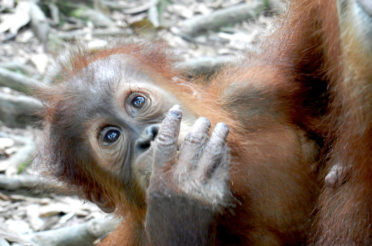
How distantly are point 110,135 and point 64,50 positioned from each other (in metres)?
1.14

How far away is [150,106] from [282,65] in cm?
86

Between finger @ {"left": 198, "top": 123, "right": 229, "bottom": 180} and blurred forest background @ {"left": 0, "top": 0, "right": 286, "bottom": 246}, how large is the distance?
1.26m

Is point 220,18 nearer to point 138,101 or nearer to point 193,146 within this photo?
point 138,101

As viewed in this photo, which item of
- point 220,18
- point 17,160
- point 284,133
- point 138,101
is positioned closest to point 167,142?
point 138,101

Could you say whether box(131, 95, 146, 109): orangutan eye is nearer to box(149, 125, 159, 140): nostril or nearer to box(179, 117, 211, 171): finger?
box(149, 125, 159, 140): nostril

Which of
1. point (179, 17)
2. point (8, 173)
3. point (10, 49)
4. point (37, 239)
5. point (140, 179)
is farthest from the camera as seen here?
point (179, 17)

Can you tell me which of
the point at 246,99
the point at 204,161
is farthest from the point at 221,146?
the point at 246,99

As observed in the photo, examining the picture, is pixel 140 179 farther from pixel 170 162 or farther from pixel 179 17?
pixel 179 17

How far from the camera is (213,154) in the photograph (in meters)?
2.51

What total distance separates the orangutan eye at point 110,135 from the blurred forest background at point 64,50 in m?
0.62

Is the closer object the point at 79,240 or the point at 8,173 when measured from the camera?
the point at 79,240

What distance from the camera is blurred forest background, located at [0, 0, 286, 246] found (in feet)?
13.5

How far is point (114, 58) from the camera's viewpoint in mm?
3371

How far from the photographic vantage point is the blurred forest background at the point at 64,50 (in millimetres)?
4125
